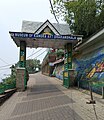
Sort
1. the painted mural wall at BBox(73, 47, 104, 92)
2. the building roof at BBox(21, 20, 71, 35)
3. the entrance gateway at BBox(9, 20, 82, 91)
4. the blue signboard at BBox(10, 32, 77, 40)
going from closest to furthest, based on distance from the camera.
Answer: the painted mural wall at BBox(73, 47, 104, 92)
the blue signboard at BBox(10, 32, 77, 40)
the entrance gateway at BBox(9, 20, 82, 91)
the building roof at BBox(21, 20, 71, 35)

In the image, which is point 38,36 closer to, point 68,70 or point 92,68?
point 68,70

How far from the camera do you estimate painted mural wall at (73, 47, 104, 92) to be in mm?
13853

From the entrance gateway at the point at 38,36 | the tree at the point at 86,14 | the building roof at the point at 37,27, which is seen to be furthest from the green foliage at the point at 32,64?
the entrance gateway at the point at 38,36

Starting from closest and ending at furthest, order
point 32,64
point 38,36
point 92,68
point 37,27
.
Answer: point 92,68 → point 38,36 → point 37,27 → point 32,64

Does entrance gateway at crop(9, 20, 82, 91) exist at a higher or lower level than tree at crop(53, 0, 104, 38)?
lower

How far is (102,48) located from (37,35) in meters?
5.48

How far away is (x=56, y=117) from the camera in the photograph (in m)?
7.95

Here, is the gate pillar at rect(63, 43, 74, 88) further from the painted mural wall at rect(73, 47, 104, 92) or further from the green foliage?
the green foliage

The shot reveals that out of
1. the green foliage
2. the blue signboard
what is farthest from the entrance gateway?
the green foliage

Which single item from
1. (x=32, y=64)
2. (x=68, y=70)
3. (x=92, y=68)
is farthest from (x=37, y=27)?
(x=32, y=64)

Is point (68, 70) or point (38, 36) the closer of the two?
point (38, 36)

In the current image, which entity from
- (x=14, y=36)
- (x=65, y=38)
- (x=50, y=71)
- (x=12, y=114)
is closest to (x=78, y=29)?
(x=65, y=38)

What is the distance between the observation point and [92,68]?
15.9 meters

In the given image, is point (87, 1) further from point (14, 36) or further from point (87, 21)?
point (14, 36)
